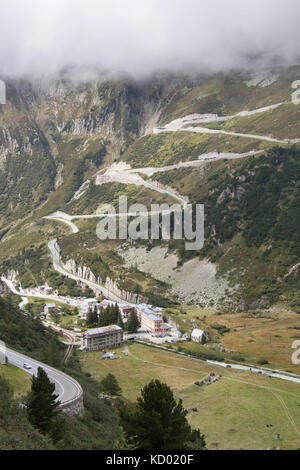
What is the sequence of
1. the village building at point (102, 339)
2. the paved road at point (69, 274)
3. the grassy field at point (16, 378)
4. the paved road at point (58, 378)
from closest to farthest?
1. the grassy field at point (16, 378)
2. the paved road at point (58, 378)
3. the village building at point (102, 339)
4. the paved road at point (69, 274)

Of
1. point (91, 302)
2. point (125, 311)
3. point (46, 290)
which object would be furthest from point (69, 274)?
point (125, 311)

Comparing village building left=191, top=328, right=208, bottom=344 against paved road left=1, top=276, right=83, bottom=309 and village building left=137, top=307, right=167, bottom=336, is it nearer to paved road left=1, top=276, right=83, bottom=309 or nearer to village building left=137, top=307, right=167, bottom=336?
village building left=137, top=307, right=167, bottom=336

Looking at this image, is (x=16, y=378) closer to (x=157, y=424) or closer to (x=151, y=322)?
(x=157, y=424)

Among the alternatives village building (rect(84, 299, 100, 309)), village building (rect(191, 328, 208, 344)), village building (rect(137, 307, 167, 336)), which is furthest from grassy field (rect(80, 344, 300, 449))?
village building (rect(84, 299, 100, 309))

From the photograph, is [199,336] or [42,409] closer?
[42,409]

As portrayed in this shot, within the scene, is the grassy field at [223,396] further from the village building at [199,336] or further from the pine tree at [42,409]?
the pine tree at [42,409]

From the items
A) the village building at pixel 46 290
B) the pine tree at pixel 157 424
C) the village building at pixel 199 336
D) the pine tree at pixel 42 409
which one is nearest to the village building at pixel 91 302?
the village building at pixel 46 290
